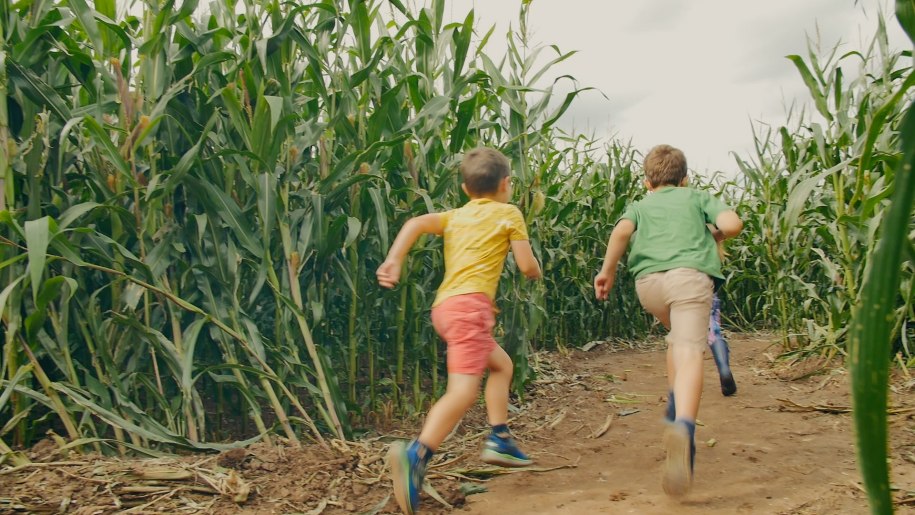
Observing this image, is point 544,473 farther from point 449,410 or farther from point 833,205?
point 833,205

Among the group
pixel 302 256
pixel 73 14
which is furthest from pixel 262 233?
pixel 73 14

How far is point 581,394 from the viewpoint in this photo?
4.45 meters

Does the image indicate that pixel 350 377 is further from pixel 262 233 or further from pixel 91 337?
pixel 91 337

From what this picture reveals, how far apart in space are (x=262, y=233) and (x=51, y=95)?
906 millimetres

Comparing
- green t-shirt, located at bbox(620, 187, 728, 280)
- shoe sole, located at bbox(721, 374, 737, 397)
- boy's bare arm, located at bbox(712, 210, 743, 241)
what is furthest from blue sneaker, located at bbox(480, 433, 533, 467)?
shoe sole, located at bbox(721, 374, 737, 397)

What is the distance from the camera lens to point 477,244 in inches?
104

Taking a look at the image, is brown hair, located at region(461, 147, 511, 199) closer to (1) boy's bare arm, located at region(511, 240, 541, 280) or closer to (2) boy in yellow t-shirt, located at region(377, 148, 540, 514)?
(2) boy in yellow t-shirt, located at region(377, 148, 540, 514)

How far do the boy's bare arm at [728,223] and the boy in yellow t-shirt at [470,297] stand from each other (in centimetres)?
75

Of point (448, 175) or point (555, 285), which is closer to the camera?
point (448, 175)

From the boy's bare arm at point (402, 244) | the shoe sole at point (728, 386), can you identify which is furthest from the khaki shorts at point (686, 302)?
the shoe sole at point (728, 386)

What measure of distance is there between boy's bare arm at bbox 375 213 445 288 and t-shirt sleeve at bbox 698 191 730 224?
1079 mm

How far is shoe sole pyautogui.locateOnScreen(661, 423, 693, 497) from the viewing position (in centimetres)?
226

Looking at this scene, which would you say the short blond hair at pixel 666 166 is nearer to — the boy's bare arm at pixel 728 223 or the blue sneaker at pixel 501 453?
the boy's bare arm at pixel 728 223

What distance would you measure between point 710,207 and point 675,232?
0.18 metres
